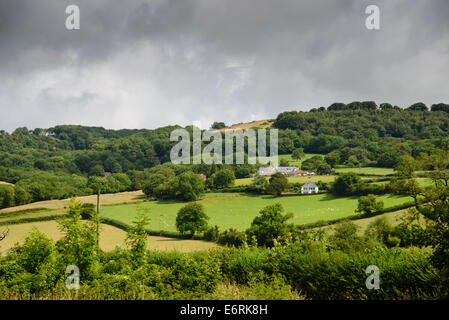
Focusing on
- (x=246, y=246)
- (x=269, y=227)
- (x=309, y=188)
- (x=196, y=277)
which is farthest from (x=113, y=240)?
(x=309, y=188)

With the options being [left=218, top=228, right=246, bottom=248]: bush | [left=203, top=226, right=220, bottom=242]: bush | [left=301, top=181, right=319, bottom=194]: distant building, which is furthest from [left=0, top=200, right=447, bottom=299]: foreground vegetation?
[left=301, top=181, right=319, bottom=194]: distant building

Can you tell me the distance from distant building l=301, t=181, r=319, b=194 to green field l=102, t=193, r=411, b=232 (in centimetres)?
290

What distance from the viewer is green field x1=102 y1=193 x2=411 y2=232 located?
40375mm

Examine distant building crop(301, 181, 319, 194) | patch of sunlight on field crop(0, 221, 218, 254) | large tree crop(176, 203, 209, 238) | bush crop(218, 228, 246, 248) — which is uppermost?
distant building crop(301, 181, 319, 194)

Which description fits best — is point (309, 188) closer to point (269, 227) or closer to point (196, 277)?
point (269, 227)

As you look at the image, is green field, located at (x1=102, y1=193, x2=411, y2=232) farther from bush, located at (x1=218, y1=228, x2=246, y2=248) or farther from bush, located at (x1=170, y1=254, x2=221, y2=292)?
bush, located at (x1=170, y1=254, x2=221, y2=292)

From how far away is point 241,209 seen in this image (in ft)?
165

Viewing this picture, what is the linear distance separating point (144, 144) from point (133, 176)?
33.3m

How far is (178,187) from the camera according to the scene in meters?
63.4

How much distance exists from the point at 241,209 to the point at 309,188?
1552cm

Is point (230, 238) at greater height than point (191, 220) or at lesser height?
lesser

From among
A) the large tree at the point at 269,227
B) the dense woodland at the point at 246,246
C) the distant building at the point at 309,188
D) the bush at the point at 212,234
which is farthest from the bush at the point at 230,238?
the distant building at the point at 309,188

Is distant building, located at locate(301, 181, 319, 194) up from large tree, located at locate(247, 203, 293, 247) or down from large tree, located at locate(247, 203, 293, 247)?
up

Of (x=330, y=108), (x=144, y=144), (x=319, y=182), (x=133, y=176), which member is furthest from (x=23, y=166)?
(x=330, y=108)
